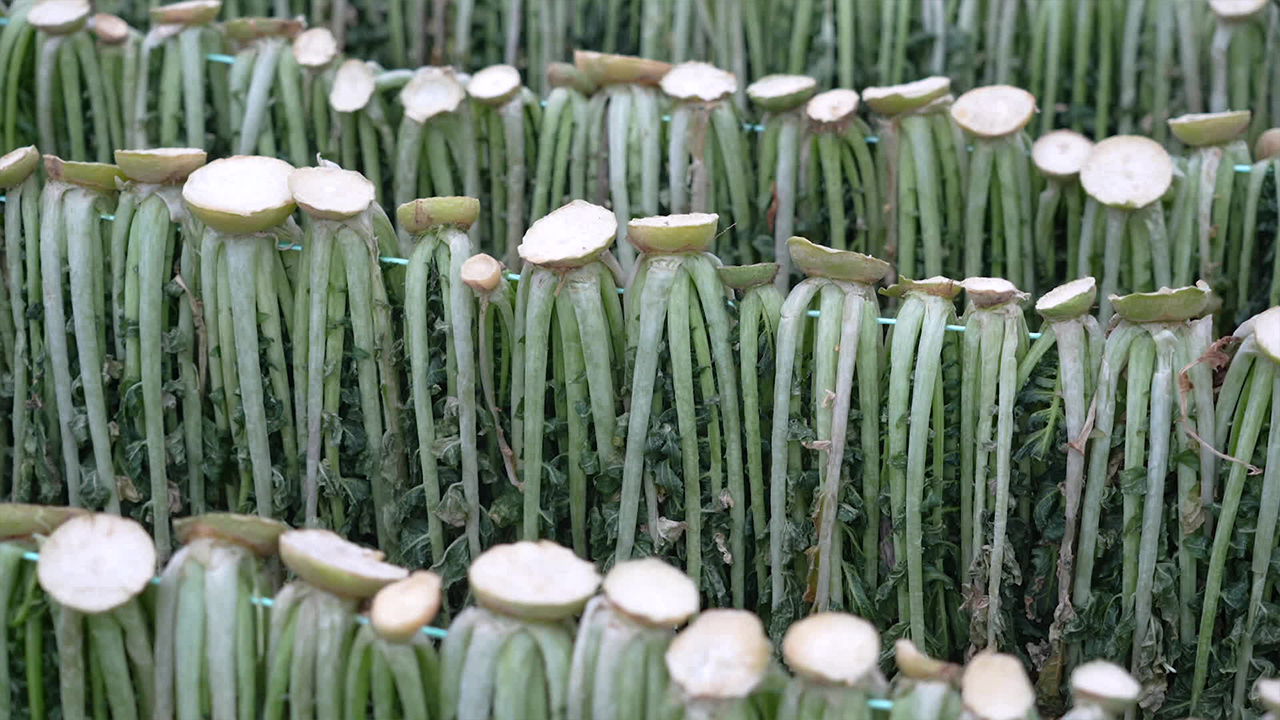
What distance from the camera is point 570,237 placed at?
7.10 ft

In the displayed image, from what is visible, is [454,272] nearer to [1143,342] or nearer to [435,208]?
[435,208]

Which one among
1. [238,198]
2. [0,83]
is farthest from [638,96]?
[0,83]

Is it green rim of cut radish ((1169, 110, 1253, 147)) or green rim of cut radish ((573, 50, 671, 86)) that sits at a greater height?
green rim of cut radish ((573, 50, 671, 86))

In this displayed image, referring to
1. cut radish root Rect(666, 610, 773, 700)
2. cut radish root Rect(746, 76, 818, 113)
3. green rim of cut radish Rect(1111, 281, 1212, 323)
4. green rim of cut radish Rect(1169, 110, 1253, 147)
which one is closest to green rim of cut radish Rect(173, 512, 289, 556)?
cut radish root Rect(666, 610, 773, 700)

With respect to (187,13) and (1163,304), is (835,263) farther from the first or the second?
(187,13)

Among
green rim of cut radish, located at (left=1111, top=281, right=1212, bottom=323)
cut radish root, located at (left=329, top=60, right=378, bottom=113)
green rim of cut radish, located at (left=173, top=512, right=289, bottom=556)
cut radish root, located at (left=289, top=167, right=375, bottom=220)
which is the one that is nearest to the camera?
green rim of cut radish, located at (left=173, top=512, right=289, bottom=556)

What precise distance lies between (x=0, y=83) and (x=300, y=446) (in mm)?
1304

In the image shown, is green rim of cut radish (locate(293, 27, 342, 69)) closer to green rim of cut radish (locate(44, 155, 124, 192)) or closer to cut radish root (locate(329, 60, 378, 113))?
cut radish root (locate(329, 60, 378, 113))

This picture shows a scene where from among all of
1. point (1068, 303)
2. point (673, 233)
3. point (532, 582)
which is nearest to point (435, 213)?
point (673, 233)

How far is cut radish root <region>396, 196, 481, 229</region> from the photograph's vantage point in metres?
2.25

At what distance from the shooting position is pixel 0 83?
A: 9.68ft

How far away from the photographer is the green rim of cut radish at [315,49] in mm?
3004

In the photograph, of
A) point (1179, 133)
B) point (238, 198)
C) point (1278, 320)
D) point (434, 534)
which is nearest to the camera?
point (1278, 320)

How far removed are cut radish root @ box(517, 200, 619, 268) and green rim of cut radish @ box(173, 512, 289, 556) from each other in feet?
1.94
